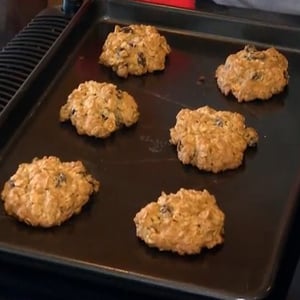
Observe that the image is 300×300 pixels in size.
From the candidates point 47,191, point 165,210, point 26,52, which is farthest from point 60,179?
point 26,52

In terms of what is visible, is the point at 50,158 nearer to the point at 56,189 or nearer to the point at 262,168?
the point at 56,189

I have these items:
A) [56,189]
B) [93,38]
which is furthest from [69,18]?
[56,189]

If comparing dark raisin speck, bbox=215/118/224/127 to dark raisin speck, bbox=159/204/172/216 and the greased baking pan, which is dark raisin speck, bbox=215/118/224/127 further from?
dark raisin speck, bbox=159/204/172/216

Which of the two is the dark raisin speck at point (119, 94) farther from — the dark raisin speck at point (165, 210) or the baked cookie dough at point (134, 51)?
the dark raisin speck at point (165, 210)

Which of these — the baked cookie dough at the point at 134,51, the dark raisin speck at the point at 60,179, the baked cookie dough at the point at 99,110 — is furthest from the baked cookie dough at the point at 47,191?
the baked cookie dough at the point at 134,51

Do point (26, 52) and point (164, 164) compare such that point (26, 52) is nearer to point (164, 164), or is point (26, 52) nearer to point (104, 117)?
point (104, 117)
